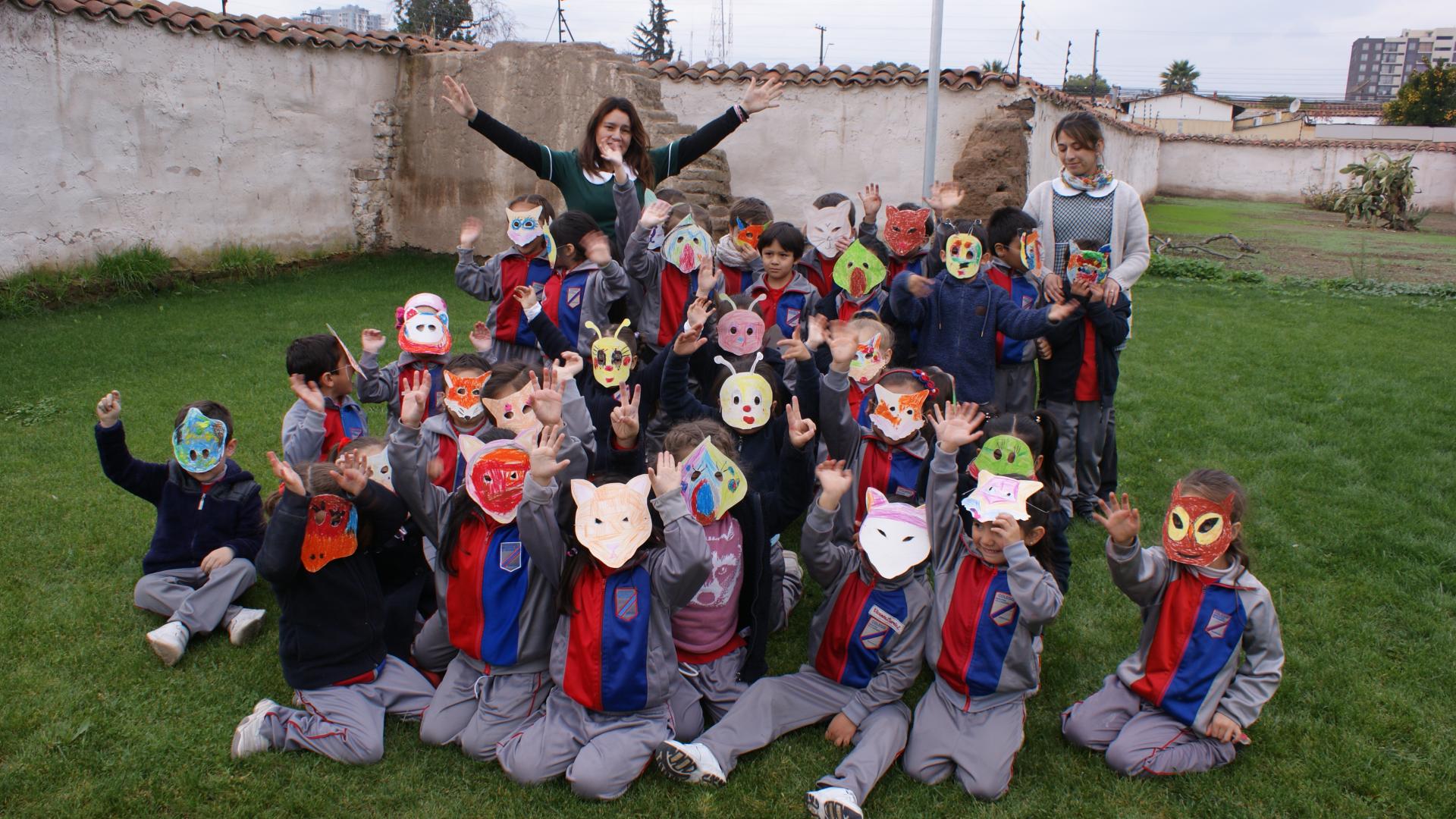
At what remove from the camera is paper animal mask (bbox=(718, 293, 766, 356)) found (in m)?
4.77

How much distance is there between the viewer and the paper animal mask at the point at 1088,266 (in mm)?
4598

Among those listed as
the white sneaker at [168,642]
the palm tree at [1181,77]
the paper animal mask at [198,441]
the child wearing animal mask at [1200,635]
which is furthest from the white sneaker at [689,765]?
the palm tree at [1181,77]

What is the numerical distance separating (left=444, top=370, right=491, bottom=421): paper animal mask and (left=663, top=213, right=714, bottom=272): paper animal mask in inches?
60.7

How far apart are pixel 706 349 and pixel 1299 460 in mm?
3883

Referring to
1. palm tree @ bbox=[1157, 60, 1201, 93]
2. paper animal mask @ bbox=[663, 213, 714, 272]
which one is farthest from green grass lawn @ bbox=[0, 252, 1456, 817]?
palm tree @ bbox=[1157, 60, 1201, 93]

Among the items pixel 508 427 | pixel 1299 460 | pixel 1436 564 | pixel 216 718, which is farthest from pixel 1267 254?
pixel 216 718

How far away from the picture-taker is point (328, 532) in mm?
3391

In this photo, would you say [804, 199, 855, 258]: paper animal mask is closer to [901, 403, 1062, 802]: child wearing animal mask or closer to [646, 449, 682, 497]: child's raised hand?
[901, 403, 1062, 802]: child wearing animal mask

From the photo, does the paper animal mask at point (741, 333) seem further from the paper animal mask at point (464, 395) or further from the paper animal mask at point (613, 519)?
the paper animal mask at point (613, 519)

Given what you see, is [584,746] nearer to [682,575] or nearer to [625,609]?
[625,609]

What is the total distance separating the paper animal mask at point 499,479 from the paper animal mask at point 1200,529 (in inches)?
85.3

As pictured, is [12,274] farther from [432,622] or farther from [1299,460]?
[1299,460]

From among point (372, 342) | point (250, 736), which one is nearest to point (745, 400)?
point (372, 342)

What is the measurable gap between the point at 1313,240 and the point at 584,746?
65.5 ft
